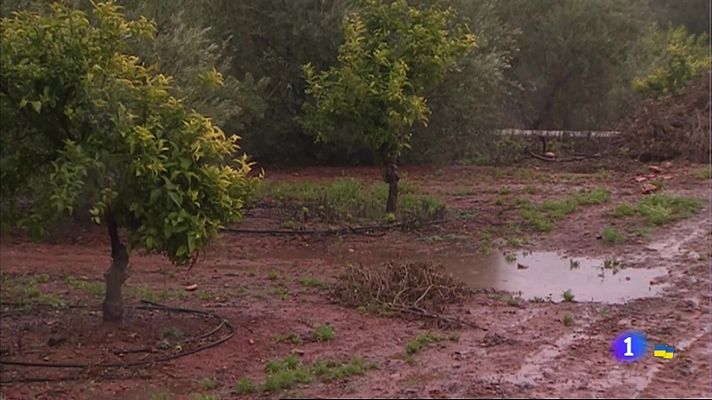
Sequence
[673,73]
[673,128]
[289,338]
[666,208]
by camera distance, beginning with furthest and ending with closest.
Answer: [673,73]
[673,128]
[666,208]
[289,338]

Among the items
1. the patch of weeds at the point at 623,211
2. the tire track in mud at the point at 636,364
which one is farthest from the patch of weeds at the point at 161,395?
the patch of weeds at the point at 623,211

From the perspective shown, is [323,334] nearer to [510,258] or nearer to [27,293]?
[27,293]

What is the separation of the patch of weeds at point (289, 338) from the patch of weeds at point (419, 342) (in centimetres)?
94

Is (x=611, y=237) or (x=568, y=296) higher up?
(x=611, y=237)

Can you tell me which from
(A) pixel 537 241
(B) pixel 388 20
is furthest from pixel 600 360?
(B) pixel 388 20

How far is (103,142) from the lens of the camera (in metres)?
7.86

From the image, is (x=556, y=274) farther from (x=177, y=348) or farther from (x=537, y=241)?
(x=177, y=348)

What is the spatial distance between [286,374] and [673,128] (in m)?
17.1

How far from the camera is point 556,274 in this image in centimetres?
1146

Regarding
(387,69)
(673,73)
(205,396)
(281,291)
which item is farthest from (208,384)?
(673,73)

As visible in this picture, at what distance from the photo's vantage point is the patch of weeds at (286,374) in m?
6.91

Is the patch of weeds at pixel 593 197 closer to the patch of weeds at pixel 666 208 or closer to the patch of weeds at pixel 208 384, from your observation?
the patch of weeds at pixel 666 208

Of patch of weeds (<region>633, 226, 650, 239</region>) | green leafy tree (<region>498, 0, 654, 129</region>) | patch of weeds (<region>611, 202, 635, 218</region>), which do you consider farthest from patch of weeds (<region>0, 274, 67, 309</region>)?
green leafy tree (<region>498, 0, 654, 129</region>)

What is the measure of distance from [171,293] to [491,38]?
41.2 feet
